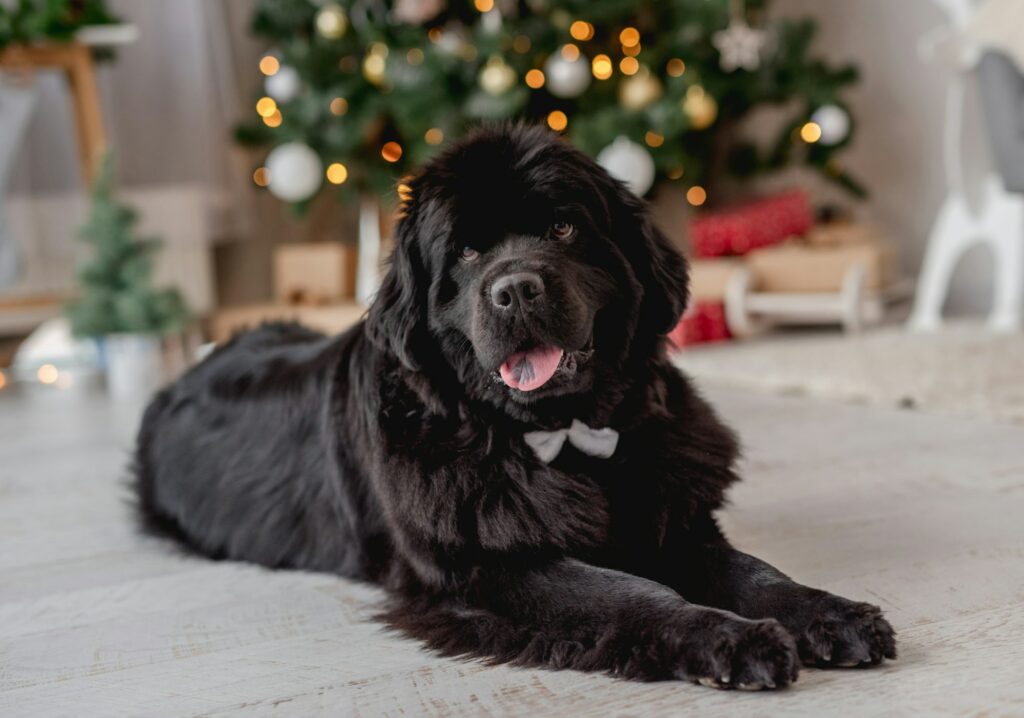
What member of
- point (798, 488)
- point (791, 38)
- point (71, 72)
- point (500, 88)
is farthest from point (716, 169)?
point (798, 488)

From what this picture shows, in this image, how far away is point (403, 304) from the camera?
1801 mm

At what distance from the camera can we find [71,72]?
5.76 metres

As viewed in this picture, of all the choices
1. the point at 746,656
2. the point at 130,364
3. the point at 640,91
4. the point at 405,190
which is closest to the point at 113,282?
the point at 130,364

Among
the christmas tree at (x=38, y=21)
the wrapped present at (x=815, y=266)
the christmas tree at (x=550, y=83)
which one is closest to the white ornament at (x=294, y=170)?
the christmas tree at (x=550, y=83)

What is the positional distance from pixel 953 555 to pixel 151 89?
6356 mm

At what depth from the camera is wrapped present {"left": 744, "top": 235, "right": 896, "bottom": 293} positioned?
5195 mm

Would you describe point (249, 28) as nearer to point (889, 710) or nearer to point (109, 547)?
point (109, 547)

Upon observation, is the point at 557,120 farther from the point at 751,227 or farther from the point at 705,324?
the point at 705,324

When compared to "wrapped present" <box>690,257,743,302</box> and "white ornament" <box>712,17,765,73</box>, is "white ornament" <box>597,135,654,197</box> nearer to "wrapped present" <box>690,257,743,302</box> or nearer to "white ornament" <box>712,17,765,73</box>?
"wrapped present" <box>690,257,743,302</box>

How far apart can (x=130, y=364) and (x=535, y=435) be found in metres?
4.01

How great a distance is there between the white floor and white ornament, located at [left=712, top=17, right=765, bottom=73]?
9.72 feet

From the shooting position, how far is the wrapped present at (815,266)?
5.20 m

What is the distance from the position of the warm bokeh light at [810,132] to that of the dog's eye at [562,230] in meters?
4.19

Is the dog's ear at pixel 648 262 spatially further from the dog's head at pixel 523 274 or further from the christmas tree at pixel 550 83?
the christmas tree at pixel 550 83
